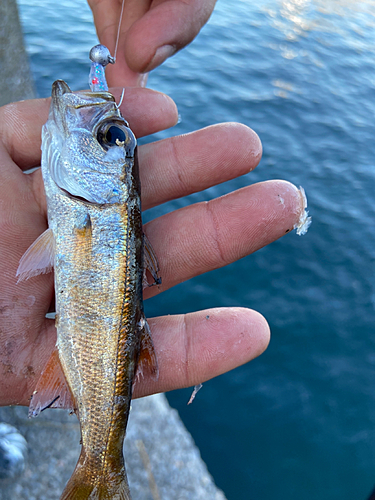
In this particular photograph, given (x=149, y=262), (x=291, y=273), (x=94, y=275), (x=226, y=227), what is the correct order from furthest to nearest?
1. (x=291, y=273)
2. (x=226, y=227)
3. (x=149, y=262)
4. (x=94, y=275)

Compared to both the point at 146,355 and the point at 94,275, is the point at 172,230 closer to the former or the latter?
the point at 94,275

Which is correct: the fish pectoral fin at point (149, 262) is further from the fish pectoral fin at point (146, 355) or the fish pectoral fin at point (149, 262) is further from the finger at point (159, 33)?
the finger at point (159, 33)

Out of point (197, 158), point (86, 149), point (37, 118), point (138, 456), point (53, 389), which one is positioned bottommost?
point (138, 456)

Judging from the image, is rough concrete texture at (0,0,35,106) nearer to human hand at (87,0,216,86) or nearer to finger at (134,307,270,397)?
human hand at (87,0,216,86)

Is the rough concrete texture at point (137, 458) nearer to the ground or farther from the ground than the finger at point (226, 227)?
nearer to the ground

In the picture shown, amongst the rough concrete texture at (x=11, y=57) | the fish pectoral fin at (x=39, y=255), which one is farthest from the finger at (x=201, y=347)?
the rough concrete texture at (x=11, y=57)

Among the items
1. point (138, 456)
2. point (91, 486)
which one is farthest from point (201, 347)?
point (138, 456)

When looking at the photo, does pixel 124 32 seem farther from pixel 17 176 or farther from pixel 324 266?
pixel 324 266
